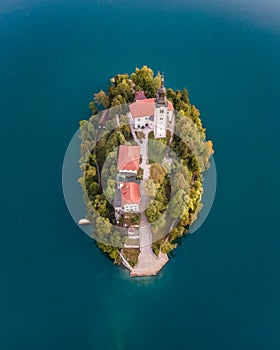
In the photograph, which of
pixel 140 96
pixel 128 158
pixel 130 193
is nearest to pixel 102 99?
pixel 140 96

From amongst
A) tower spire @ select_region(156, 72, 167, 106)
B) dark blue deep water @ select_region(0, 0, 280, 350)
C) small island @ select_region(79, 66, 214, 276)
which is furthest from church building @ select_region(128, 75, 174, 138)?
dark blue deep water @ select_region(0, 0, 280, 350)

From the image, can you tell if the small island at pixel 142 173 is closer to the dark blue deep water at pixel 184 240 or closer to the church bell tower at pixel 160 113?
the church bell tower at pixel 160 113

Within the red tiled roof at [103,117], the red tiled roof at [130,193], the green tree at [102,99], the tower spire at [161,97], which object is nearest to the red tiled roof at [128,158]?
the red tiled roof at [130,193]

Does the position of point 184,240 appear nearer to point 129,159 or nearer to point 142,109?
point 129,159
